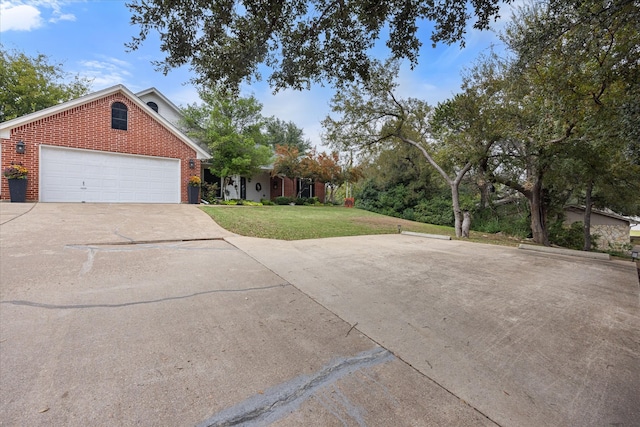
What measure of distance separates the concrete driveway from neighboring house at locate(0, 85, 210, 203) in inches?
313

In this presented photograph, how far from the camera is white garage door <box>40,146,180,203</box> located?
11109mm

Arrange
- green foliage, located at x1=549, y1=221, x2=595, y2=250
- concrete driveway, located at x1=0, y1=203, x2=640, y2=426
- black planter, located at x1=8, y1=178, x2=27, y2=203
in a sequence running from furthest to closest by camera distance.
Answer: green foliage, located at x1=549, y1=221, x2=595, y2=250 < black planter, located at x1=8, y1=178, x2=27, y2=203 < concrete driveway, located at x1=0, y1=203, x2=640, y2=426

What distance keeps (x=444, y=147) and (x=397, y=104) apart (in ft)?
9.78

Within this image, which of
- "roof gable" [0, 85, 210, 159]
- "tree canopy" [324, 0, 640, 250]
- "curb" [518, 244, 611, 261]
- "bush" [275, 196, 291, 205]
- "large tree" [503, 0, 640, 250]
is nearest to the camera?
"large tree" [503, 0, 640, 250]

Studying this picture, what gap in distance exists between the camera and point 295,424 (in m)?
1.58

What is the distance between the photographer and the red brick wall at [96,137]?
10500 mm

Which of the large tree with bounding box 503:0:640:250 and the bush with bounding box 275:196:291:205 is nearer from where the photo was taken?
the large tree with bounding box 503:0:640:250

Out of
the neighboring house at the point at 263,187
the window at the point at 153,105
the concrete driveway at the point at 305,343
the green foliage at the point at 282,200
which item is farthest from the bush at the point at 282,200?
the concrete driveway at the point at 305,343

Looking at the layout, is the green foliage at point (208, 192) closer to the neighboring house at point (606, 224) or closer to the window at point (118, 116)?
the window at point (118, 116)

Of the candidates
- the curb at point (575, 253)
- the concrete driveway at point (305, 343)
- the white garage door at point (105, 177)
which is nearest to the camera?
the concrete driveway at point (305, 343)

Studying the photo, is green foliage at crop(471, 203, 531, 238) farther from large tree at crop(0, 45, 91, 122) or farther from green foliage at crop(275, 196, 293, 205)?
large tree at crop(0, 45, 91, 122)

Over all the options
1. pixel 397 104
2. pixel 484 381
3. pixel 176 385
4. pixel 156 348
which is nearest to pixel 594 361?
pixel 484 381

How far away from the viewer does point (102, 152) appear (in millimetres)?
11977


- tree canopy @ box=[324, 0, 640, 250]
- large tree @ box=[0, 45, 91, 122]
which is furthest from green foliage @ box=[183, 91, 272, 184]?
large tree @ box=[0, 45, 91, 122]
